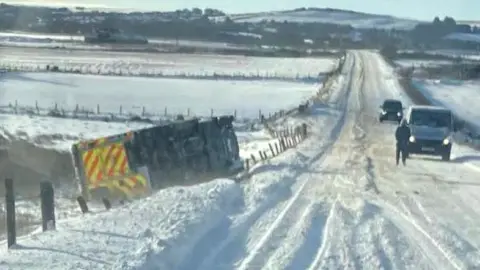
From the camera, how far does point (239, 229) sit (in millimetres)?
13820

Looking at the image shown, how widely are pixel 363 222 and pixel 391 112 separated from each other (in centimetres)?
3599

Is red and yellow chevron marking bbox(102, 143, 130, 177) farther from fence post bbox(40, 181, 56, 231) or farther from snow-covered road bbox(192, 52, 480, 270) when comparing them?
fence post bbox(40, 181, 56, 231)

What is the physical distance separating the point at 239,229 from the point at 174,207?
5.97ft

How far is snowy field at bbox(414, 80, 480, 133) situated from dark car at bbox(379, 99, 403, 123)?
Result: 18.9ft

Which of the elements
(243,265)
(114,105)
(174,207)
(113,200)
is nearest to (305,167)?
(113,200)

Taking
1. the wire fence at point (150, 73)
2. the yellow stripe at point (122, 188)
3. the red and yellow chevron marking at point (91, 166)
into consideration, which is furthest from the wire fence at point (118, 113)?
the wire fence at point (150, 73)

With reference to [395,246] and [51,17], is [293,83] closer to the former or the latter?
[51,17]

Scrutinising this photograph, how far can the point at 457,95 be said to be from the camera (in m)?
81.9

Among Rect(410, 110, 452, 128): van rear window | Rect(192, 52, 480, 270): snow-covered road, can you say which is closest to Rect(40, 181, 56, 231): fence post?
Rect(192, 52, 480, 270): snow-covered road

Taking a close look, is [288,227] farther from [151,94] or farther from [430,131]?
[151,94]

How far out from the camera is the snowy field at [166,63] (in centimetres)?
9562

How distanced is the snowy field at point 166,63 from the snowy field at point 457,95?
13473 millimetres

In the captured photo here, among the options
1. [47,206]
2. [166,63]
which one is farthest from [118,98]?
[47,206]

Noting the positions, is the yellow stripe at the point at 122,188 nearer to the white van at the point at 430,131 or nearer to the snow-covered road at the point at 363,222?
the snow-covered road at the point at 363,222
